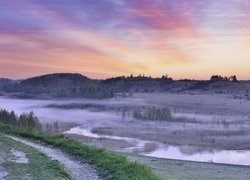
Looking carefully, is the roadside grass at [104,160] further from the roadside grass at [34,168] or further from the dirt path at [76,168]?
the roadside grass at [34,168]

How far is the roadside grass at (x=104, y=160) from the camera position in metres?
26.9

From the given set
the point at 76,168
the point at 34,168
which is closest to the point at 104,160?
the point at 76,168

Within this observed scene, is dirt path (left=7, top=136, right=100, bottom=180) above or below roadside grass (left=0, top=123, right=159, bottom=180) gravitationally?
below

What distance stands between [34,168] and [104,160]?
17.8ft

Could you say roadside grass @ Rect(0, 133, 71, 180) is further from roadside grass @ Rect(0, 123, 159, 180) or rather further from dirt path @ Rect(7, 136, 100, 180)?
roadside grass @ Rect(0, 123, 159, 180)

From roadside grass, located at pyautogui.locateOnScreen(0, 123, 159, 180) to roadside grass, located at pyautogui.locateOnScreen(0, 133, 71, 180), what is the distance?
8.92 ft

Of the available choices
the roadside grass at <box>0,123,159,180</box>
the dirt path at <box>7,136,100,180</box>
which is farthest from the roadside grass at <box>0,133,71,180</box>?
the roadside grass at <box>0,123,159,180</box>

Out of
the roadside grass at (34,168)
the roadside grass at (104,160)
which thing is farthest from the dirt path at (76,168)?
the roadside grass at (34,168)

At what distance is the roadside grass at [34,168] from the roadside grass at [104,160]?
2.72 meters

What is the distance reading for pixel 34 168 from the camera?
27.6 m

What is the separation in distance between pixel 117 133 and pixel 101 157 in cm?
16448

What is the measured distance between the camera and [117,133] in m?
197

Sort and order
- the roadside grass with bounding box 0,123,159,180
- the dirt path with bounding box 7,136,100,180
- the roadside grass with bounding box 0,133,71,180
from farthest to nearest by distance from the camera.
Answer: the dirt path with bounding box 7,136,100,180, the roadside grass with bounding box 0,123,159,180, the roadside grass with bounding box 0,133,71,180

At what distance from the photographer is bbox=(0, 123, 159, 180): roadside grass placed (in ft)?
88.2
